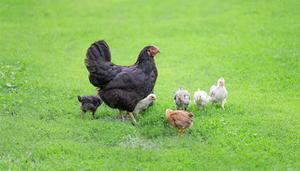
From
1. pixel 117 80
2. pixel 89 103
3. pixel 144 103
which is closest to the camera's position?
pixel 117 80

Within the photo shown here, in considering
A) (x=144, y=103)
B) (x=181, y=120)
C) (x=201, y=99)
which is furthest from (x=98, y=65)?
(x=201, y=99)

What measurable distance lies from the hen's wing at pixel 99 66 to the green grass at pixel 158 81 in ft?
2.97

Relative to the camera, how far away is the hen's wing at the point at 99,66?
11.6 meters

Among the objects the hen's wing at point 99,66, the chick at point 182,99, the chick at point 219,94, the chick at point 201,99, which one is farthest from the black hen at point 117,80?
the chick at point 219,94

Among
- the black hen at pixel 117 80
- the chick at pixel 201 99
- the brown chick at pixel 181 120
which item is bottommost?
the brown chick at pixel 181 120

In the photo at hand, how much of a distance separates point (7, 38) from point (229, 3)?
9.69m

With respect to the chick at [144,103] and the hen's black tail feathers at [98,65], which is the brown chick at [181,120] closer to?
the chick at [144,103]

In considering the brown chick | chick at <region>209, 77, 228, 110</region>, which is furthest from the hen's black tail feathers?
chick at <region>209, 77, 228, 110</region>

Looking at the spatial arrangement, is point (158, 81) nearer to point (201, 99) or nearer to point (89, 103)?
point (201, 99)

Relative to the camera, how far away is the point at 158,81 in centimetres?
1535

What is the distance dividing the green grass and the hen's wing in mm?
904

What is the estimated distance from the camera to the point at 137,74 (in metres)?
11.6

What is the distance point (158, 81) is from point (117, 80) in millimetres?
3914

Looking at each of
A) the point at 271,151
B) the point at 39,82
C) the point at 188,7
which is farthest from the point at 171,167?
the point at 188,7
